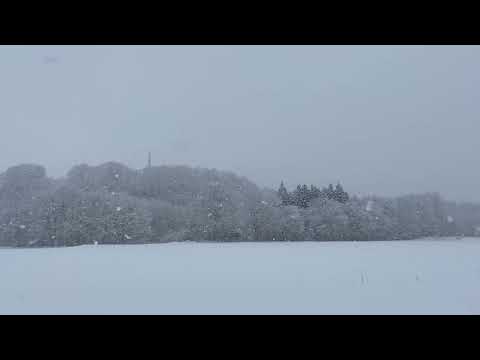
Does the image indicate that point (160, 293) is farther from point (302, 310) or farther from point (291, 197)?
point (291, 197)

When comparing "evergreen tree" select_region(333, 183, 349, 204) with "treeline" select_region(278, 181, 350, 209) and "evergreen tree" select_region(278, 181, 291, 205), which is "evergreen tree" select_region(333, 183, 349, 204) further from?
"evergreen tree" select_region(278, 181, 291, 205)

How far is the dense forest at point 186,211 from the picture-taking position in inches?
1080

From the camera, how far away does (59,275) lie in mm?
8562

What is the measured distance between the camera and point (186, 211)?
101 feet

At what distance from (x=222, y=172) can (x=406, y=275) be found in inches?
1130

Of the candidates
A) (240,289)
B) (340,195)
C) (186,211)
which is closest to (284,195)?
(340,195)

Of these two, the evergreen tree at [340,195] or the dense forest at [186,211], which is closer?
the dense forest at [186,211]

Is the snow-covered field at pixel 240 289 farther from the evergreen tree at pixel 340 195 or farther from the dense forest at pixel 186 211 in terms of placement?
the evergreen tree at pixel 340 195

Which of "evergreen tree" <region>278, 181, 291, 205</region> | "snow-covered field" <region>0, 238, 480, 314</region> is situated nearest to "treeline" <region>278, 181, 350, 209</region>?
"evergreen tree" <region>278, 181, 291, 205</region>

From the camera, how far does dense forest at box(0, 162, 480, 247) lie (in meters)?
27.4

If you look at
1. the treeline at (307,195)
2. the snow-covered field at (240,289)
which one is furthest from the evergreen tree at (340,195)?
the snow-covered field at (240,289)

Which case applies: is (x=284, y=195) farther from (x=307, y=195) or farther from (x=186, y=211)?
(x=186, y=211)
